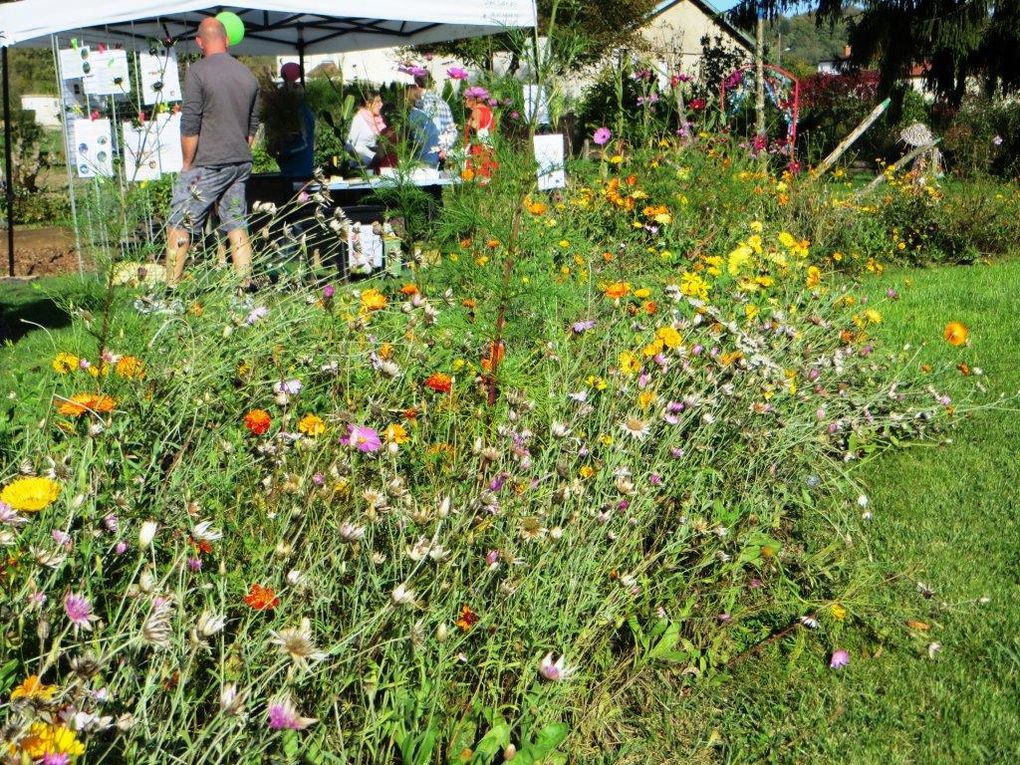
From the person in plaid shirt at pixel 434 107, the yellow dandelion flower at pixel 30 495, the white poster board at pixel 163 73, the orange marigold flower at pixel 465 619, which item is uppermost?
the white poster board at pixel 163 73

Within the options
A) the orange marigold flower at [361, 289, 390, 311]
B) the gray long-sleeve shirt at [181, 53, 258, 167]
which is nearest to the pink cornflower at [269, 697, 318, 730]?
the orange marigold flower at [361, 289, 390, 311]

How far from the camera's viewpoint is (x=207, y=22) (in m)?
6.30

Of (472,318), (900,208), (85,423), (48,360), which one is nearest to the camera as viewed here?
(85,423)

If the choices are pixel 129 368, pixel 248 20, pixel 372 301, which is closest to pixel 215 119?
pixel 372 301

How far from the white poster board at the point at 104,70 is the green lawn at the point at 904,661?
5831 millimetres

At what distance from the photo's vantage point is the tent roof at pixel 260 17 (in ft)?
22.0

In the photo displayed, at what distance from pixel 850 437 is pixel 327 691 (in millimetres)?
2446

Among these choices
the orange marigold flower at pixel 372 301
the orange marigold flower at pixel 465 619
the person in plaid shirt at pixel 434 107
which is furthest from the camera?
the person in plaid shirt at pixel 434 107

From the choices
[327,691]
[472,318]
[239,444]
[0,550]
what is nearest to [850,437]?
[472,318]

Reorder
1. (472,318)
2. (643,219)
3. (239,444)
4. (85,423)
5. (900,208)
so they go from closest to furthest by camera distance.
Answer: (85,423) < (239,444) < (472,318) < (643,219) < (900,208)

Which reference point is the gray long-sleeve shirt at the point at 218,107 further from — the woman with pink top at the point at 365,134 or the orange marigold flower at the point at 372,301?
the orange marigold flower at the point at 372,301

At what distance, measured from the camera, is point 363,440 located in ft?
6.61

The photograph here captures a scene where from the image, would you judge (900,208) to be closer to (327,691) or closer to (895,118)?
(327,691)

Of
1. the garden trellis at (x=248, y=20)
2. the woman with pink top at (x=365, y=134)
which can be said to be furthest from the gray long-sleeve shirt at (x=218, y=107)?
the woman with pink top at (x=365, y=134)
